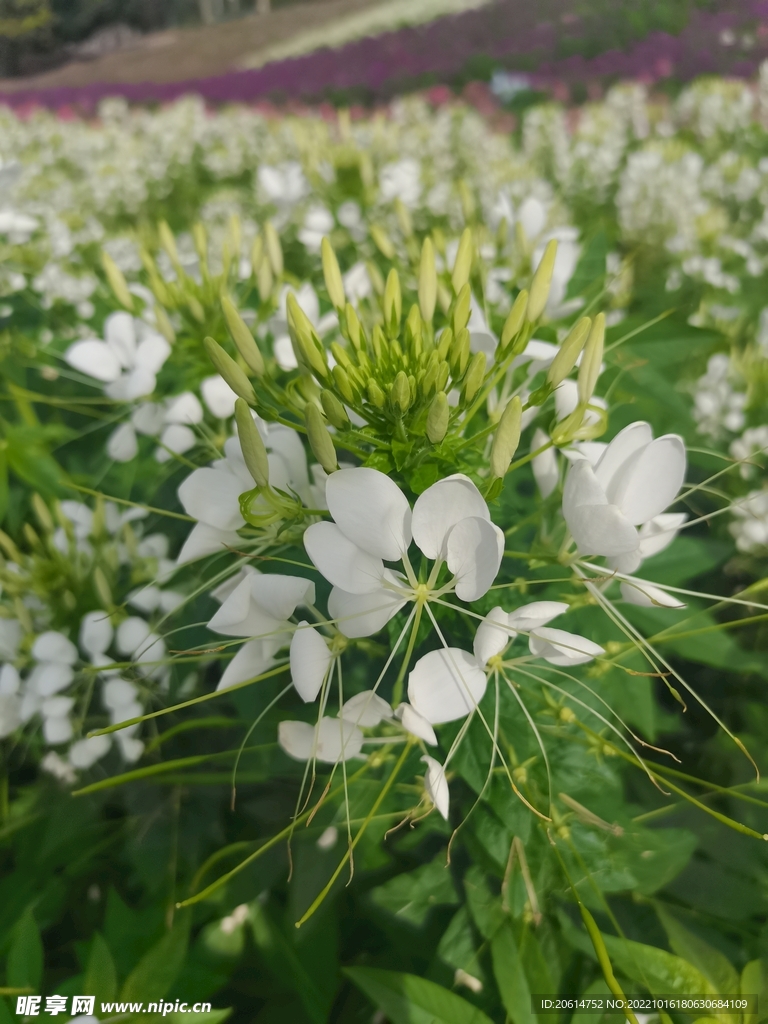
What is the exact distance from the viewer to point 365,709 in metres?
0.67

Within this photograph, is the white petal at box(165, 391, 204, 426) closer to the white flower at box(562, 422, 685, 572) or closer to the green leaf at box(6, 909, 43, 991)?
the white flower at box(562, 422, 685, 572)

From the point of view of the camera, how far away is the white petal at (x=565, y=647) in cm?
61

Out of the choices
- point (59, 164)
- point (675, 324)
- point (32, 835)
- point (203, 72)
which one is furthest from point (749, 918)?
point (59, 164)

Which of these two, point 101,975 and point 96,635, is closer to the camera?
point 101,975

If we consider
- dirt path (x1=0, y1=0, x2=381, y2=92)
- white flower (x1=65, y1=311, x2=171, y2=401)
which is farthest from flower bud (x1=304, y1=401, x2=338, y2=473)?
dirt path (x1=0, y1=0, x2=381, y2=92)

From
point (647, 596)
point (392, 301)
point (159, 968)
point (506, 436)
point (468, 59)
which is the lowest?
point (159, 968)

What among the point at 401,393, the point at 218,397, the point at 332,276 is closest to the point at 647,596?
the point at 401,393

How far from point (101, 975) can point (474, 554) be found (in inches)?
32.1

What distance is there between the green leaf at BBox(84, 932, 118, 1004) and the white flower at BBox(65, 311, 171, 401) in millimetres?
827

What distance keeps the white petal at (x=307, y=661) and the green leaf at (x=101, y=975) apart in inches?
22.3

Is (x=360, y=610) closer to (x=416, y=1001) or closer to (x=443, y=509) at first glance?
(x=443, y=509)

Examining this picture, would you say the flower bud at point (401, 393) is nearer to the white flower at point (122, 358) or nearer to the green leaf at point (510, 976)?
the white flower at point (122, 358)

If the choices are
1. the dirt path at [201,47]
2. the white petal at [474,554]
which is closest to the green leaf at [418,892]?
the white petal at [474,554]

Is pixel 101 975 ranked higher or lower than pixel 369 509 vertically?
lower
